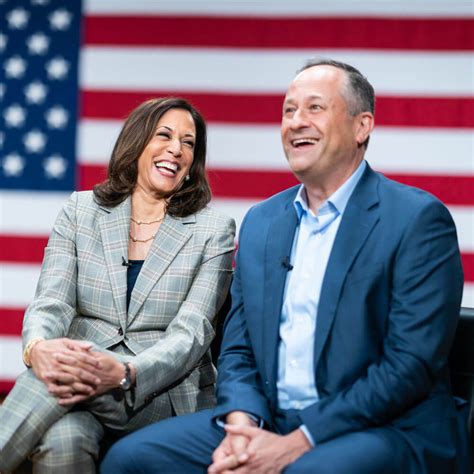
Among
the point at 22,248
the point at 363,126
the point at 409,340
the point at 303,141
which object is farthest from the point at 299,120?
the point at 22,248

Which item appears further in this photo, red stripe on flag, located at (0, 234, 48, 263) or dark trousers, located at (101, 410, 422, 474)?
red stripe on flag, located at (0, 234, 48, 263)

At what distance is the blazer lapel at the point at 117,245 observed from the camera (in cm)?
215

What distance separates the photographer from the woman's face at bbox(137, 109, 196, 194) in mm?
2340

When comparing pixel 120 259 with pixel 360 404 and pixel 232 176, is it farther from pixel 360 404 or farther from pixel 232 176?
pixel 232 176

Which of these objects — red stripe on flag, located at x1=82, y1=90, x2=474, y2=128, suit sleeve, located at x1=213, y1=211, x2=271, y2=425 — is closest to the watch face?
suit sleeve, located at x1=213, y1=211, x2=271, y2=425

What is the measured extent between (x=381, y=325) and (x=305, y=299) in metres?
0.19

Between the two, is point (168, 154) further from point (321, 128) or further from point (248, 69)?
point (248, 69)

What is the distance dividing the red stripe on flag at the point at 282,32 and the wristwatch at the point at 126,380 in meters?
2.04

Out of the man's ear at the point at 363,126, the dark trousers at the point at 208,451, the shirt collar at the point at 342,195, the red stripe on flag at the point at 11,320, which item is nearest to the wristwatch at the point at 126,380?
the dark trousers at the point at 208,451

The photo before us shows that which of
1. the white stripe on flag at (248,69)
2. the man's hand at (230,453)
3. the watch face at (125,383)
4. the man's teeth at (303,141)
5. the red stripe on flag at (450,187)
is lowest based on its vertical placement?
the man's hand at (230,453)

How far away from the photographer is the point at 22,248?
3.73m

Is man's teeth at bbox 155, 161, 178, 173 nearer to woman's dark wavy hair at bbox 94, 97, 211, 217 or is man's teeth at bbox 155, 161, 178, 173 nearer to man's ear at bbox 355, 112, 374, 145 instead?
woman's dark wavy hair at bbox 94, 97, 211, 217

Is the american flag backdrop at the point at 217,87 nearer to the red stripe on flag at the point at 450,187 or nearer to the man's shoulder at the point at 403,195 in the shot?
the red stripe on flag at the point at 450,187

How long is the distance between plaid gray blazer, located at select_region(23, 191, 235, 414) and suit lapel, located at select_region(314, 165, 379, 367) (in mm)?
449
